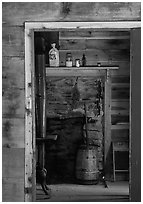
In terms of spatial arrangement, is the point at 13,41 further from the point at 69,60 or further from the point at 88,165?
the point at 88,165

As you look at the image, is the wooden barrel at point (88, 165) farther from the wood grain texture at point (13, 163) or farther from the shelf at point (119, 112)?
the wood grain texture at point (13, 163)

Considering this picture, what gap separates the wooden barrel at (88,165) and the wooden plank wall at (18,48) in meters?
3.20

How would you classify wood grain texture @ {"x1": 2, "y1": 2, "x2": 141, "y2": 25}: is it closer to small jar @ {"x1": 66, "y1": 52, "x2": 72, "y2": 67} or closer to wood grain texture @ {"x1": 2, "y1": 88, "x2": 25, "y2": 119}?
wood grain texture @ {"x1": 2, "y1": 88, "x2": 25, "y2": 119}

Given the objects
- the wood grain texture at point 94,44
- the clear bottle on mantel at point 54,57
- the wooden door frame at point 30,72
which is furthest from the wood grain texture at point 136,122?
the wood grain texture at point 94,44

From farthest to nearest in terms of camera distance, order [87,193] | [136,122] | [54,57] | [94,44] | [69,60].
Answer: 1. [94,44]
2. [69,60]
3. [54,57]
4. [87,193]
5. [136,122]

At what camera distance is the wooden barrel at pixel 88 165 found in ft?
22.2

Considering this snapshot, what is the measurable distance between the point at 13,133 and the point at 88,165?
10.8ft

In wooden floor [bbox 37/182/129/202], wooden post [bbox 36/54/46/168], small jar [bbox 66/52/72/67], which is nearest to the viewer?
wooden floor [bbox 37/182/129/202]

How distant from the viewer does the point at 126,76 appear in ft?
24.4

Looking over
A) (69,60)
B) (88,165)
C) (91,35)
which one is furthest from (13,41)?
(91,35)

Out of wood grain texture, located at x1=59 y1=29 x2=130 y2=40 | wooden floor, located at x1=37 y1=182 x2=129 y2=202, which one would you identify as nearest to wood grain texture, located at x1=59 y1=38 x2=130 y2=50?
wood grain texture, located at x1=59 y1=29 x2=130 y2=40

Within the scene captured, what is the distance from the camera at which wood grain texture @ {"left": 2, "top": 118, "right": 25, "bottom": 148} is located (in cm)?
365

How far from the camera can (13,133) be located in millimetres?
3656

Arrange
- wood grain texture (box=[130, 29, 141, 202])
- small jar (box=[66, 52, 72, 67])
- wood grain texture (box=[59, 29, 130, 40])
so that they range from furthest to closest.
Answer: wood grain texture (box=[59, 29, 130, 40]), small jar (box=[66, 52, 72, 67]), wood grain texture (box=[130, 29, 141, 202])
